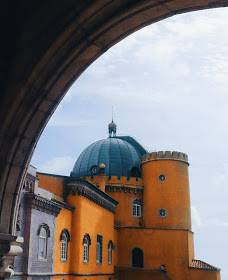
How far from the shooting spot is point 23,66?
4.21m

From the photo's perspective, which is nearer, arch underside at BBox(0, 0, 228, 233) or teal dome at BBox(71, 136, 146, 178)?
arch underside at BBox(0, 0, 228, 233)

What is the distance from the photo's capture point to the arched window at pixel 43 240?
19.4 meters

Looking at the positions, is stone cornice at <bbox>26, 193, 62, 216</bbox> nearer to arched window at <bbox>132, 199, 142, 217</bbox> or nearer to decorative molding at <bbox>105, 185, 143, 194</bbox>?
decorative molding at <bbox>105, 185, 143, 194</bbox>

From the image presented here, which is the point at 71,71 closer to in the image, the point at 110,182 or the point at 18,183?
the point at 18,183

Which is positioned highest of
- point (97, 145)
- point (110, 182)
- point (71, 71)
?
point (97, 145)

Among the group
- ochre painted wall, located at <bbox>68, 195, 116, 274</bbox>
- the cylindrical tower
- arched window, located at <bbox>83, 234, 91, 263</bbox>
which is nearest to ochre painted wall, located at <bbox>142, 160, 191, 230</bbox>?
the cylindrical tower

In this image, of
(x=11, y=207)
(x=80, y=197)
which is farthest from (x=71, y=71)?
(x=80, y=197)

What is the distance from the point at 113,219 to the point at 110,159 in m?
7.85

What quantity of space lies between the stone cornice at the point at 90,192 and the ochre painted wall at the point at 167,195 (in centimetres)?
533

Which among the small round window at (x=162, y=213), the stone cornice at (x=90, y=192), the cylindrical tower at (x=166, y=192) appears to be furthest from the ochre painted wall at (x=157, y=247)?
the stone cornice at (x=90, y=192)

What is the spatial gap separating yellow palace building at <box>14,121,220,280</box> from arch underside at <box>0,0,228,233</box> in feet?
47.0

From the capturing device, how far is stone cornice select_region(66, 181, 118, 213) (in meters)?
23.8

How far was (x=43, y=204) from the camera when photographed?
19625 millimetres

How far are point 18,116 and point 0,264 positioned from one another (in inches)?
55.0
